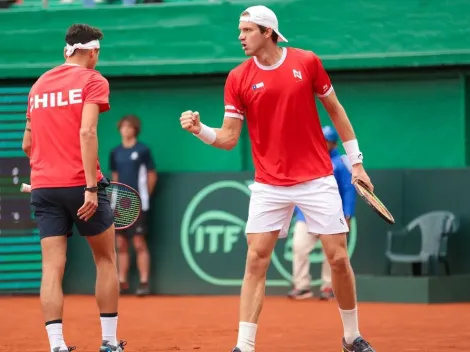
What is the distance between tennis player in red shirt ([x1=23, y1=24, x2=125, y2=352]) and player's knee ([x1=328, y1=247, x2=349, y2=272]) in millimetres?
1407

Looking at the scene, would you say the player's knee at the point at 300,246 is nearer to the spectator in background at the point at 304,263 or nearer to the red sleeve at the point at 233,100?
the spectator in background at the point at 304,263

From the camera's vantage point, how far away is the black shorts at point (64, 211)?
24.9ft

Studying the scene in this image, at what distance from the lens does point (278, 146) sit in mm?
7723

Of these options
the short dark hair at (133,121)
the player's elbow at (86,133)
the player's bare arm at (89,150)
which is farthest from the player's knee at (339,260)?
the short dark hair at (133,121)

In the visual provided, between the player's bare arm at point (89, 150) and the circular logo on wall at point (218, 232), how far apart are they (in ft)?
23.4

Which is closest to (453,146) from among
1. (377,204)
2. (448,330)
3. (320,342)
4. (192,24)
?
(192,24)

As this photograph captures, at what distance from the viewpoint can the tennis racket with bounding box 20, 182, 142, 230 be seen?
328 inches

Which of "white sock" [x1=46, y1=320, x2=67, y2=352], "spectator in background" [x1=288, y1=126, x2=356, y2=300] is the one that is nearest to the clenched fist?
"white sock" [x1=46, y1=320, x2=67, y2=352]

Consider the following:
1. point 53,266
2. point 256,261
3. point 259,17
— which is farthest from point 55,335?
point 259,17

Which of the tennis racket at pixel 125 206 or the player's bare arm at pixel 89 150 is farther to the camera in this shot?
the tennis racket at pixel 125 206

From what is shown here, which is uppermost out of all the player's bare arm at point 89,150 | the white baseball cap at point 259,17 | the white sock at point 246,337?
the white baseball cap at point 259,17

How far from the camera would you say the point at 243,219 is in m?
14.6

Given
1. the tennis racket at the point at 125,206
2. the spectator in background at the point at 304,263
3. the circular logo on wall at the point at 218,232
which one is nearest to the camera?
the tennis racket at the point at 125,206

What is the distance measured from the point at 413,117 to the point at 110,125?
3.94 m
